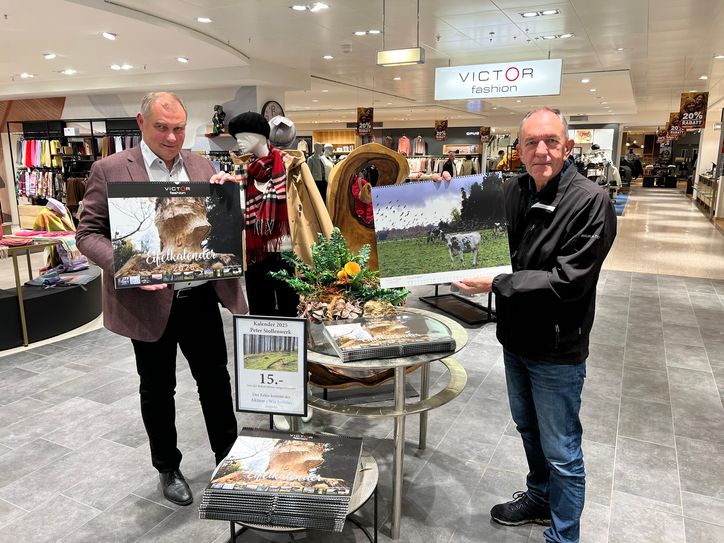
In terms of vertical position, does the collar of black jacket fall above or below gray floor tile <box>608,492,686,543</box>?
above

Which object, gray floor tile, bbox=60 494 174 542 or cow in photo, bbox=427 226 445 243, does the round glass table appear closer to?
cow in photo, bbox=427 226 445 243

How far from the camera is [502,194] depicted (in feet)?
6.74

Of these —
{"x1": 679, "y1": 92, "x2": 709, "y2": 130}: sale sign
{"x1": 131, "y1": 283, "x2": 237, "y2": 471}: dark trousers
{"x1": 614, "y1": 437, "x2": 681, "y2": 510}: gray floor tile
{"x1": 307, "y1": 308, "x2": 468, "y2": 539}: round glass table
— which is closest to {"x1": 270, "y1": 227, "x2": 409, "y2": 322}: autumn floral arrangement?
{"x1": 307, "y1": 308, "x2": 468, "y2": 539}: round glass table

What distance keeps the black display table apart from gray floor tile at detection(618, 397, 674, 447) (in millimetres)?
4753

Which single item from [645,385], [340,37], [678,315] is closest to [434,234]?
[645,385]

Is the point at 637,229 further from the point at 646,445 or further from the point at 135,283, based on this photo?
the point at 135,283

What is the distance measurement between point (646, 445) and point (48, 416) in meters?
3.63

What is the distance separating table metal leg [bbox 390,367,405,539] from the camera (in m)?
2.05

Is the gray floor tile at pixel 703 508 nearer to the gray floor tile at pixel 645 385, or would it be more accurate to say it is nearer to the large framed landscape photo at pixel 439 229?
the gray floor tile at pixel 645 385

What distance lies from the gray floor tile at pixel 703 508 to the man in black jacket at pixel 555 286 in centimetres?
89

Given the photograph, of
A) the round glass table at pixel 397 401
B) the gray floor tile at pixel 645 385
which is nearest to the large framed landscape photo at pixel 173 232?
the round glass table at pixel 397 401

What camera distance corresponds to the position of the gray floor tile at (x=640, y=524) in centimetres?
225

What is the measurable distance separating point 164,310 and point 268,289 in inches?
36.5

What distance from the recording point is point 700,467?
2803mm
